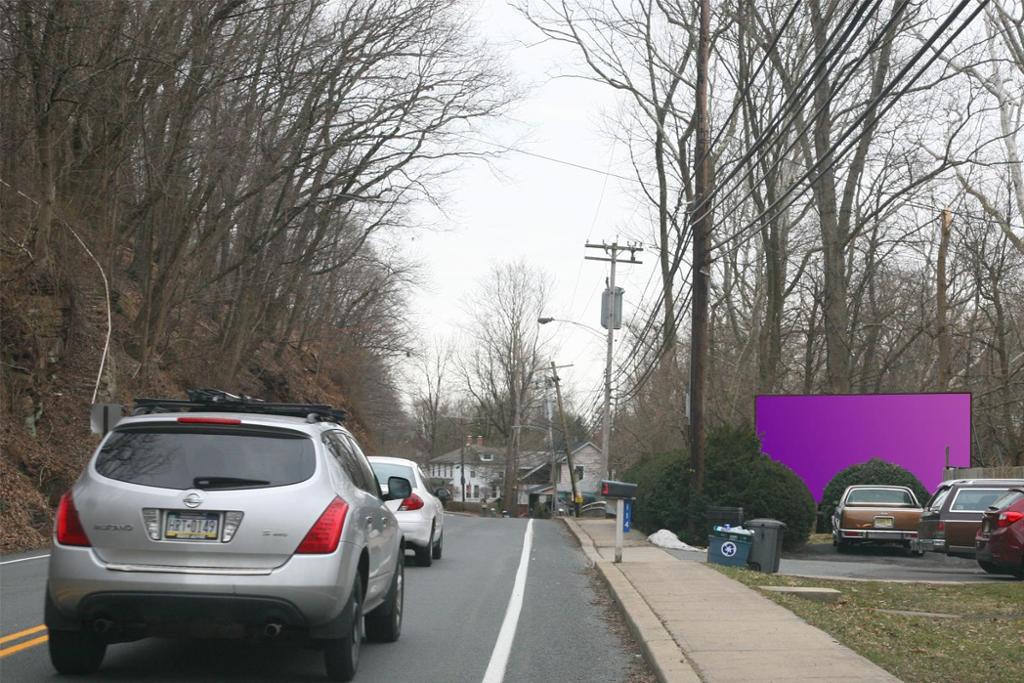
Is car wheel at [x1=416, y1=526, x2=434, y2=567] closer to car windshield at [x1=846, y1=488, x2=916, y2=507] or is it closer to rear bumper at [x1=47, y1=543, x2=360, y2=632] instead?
rear bumper at [x1=47, y1=543, x2=360, y2=632]

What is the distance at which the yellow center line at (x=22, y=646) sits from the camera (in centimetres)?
831

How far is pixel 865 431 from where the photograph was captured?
3538 centimetres

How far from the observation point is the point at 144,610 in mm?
6906

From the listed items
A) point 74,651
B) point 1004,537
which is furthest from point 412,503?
point 74,651

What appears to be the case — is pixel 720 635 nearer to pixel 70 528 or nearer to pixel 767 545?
pixel 70 528

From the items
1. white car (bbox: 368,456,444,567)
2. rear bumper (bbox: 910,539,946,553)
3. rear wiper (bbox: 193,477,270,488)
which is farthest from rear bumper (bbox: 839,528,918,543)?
rear wiper (bbox: 193,477,270,488)

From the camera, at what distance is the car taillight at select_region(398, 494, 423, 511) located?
1681 cm

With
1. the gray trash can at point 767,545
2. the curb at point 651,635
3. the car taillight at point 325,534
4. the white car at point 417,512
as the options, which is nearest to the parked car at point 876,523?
Result: the gray trash can at point 767,545

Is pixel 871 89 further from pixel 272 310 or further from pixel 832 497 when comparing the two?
pixel 272 310

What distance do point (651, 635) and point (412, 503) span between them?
7.78 metres

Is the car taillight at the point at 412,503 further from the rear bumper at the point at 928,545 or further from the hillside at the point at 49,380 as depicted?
the rear bumper at the point at 928,545

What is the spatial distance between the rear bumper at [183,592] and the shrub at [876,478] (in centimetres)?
2492

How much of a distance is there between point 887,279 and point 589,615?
42.0 metres

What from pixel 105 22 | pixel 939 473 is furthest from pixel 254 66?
pixel 939 473
